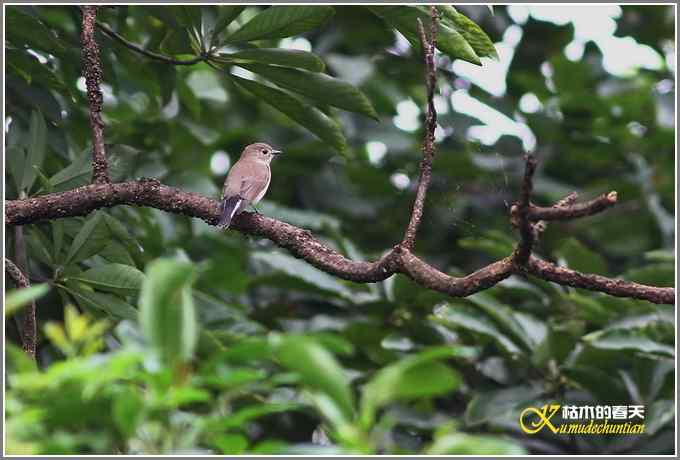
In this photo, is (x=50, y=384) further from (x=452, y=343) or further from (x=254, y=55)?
(x=452, y=343)

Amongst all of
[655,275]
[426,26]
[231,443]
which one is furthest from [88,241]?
[655,275]

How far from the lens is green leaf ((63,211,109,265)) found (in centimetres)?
329

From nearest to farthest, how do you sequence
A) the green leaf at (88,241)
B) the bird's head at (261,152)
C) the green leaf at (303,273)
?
the green leaf at (88,241), the green leaf at (303,273), the bird's head at (261,152)

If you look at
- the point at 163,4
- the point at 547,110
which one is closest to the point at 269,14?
the point at 163,4

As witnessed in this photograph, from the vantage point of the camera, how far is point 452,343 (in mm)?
4898

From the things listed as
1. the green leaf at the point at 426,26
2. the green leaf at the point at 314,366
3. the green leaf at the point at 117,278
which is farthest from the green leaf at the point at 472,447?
the green leaf at the point at 426,26

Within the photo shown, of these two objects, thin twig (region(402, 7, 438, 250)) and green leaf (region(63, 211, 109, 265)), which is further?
green leaf (region(63, 211, 109, 265))

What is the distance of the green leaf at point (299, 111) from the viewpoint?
360cm

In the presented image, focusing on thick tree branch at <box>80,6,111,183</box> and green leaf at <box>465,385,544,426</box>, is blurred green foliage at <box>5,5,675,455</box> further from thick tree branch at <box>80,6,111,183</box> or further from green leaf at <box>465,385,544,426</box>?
thick tree branch at <box>80,6,111,183</box>

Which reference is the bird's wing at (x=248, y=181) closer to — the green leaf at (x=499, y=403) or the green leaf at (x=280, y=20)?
the green leaf at (x=280, y=20)

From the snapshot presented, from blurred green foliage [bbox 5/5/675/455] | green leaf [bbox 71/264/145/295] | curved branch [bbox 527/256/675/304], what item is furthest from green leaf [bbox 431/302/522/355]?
curved branch [bbox 527/256/675/304]

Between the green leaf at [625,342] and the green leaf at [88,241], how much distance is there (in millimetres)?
2333

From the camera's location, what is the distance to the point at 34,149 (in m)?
3.60

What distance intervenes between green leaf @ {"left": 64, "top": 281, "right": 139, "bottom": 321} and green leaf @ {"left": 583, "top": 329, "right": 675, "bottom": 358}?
7.35ft
